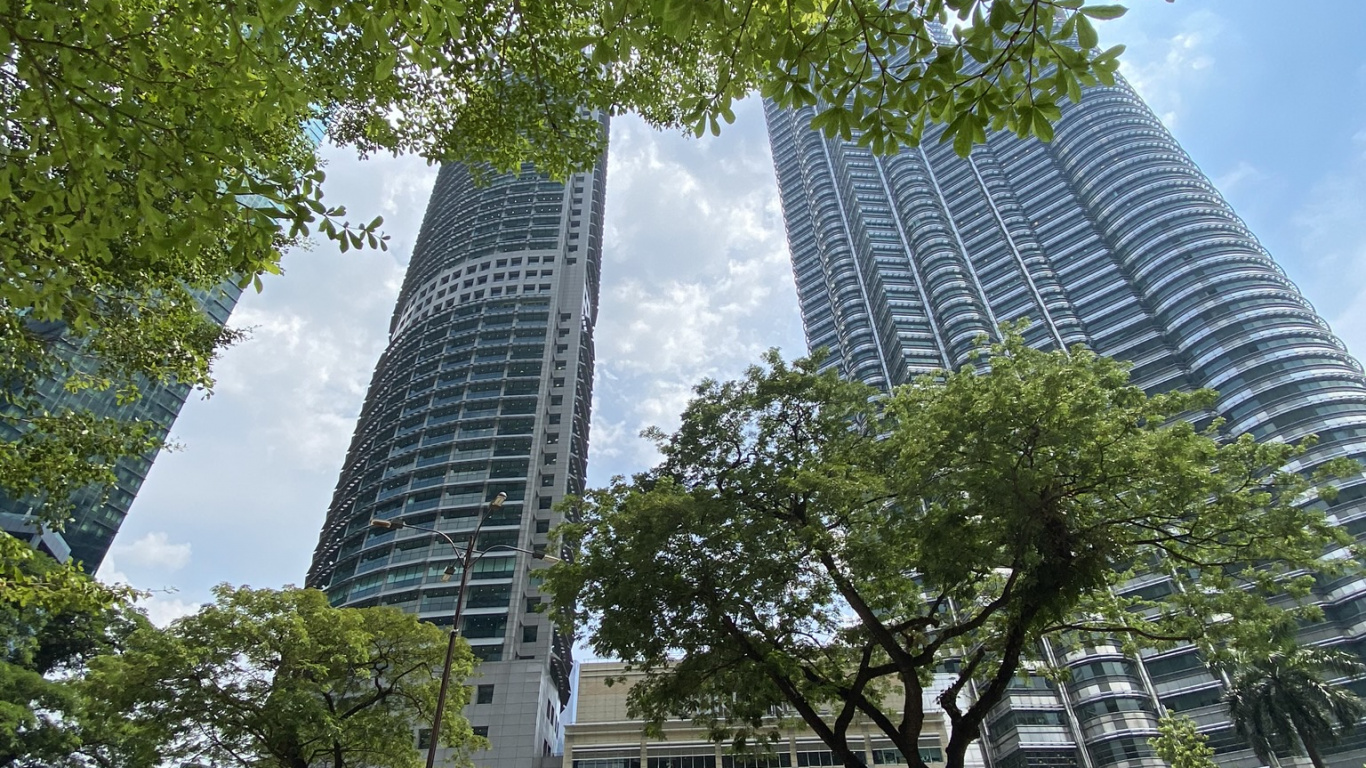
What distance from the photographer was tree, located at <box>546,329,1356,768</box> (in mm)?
10836

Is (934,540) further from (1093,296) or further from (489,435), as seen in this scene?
(1093,296)

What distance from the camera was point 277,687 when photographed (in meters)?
17.8

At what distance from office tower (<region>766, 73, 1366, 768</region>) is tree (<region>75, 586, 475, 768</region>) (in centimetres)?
2426

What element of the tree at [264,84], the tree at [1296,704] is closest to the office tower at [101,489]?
the tree at [264,84]

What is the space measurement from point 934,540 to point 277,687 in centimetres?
1714

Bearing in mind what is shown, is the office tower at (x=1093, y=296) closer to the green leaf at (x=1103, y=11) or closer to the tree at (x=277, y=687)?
the tree at (x=277, y=687)

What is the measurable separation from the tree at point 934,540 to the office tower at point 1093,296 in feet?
72.3

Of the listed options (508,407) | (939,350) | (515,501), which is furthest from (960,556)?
(939,350)

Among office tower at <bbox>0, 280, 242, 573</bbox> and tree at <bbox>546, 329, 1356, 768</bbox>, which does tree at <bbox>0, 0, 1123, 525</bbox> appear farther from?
office tower at <bbox>0, 280, 242, 573</bbox>

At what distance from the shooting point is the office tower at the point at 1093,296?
56.3 meters

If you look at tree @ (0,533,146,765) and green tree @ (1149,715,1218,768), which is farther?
green tree @ (1149,715,1218,768)

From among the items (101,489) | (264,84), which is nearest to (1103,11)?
(264,84)

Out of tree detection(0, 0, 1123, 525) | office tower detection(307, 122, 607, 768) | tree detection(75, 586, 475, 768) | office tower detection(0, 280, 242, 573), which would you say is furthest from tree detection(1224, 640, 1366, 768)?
office tower detection(0, 280, 242, 573)

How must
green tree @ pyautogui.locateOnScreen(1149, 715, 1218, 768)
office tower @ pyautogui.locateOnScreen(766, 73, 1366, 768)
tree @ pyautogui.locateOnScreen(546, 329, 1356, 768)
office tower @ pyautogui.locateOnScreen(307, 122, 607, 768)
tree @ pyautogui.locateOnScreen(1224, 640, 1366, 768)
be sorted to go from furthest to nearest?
1. office tower @ pyautogui.locateOnScreen(766, 73, 1366, 768)
2. office tower @ pyautogui.locateOnScreen(307, 122, 607, 768)
3. tree @ pyautogui.locateOnScreen(1224, 640, 1366, 768)
4. green tree @ pyautogui.locateOnScreen(1149, 715, 1218, 768)
5. tree @ pyautogui.locateOnScreen(546, 329, 1356, 768)
